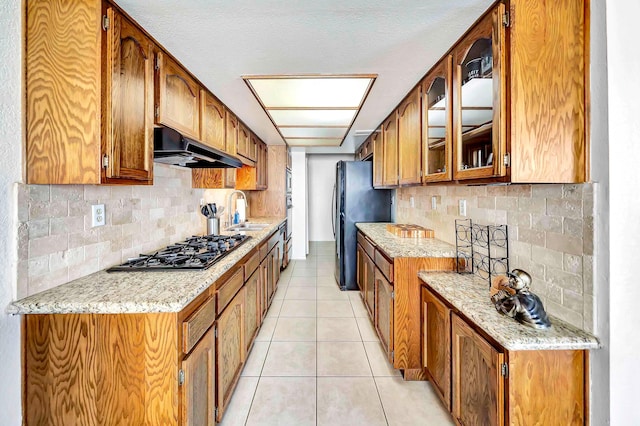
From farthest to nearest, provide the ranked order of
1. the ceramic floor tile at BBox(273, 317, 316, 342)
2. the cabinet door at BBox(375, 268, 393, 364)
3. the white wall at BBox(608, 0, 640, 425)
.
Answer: the ceramic floor tile at BBox(273, 317, 316, 342), the cabinet door at BBox(375, 268, 393, 364), the white wall at BBox(608, 0, 640, 425)

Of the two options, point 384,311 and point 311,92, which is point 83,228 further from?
point 384,311

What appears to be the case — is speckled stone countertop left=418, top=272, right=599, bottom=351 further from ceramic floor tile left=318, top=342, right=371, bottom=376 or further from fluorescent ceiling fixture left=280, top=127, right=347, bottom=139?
fluorescent ceiling fixture left=280, top=127, right=347, bottom=139

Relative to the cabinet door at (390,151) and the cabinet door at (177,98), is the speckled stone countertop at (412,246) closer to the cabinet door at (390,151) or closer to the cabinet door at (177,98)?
the cabinet door at (390,151)

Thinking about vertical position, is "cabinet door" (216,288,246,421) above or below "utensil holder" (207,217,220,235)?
below

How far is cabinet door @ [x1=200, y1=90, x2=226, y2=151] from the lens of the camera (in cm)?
228

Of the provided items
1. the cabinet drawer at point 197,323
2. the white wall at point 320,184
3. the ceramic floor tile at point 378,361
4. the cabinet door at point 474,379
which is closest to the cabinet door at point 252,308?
the cabinet drawer at point 197,323

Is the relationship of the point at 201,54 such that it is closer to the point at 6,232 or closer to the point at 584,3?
the point at 6,232

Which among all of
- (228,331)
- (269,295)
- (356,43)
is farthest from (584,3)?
(269,295)

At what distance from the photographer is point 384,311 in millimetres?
2340

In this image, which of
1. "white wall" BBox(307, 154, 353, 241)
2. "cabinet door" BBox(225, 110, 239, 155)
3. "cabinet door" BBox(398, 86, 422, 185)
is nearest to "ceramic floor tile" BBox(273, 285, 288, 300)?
"cabinet door" BBox(225, 110, 239, 155)

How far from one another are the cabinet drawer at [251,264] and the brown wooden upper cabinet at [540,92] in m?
1.69

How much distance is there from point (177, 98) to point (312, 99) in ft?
3.52

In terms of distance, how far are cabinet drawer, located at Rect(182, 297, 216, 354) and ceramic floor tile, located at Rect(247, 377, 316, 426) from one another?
0.73m

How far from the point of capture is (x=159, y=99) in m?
1.70
